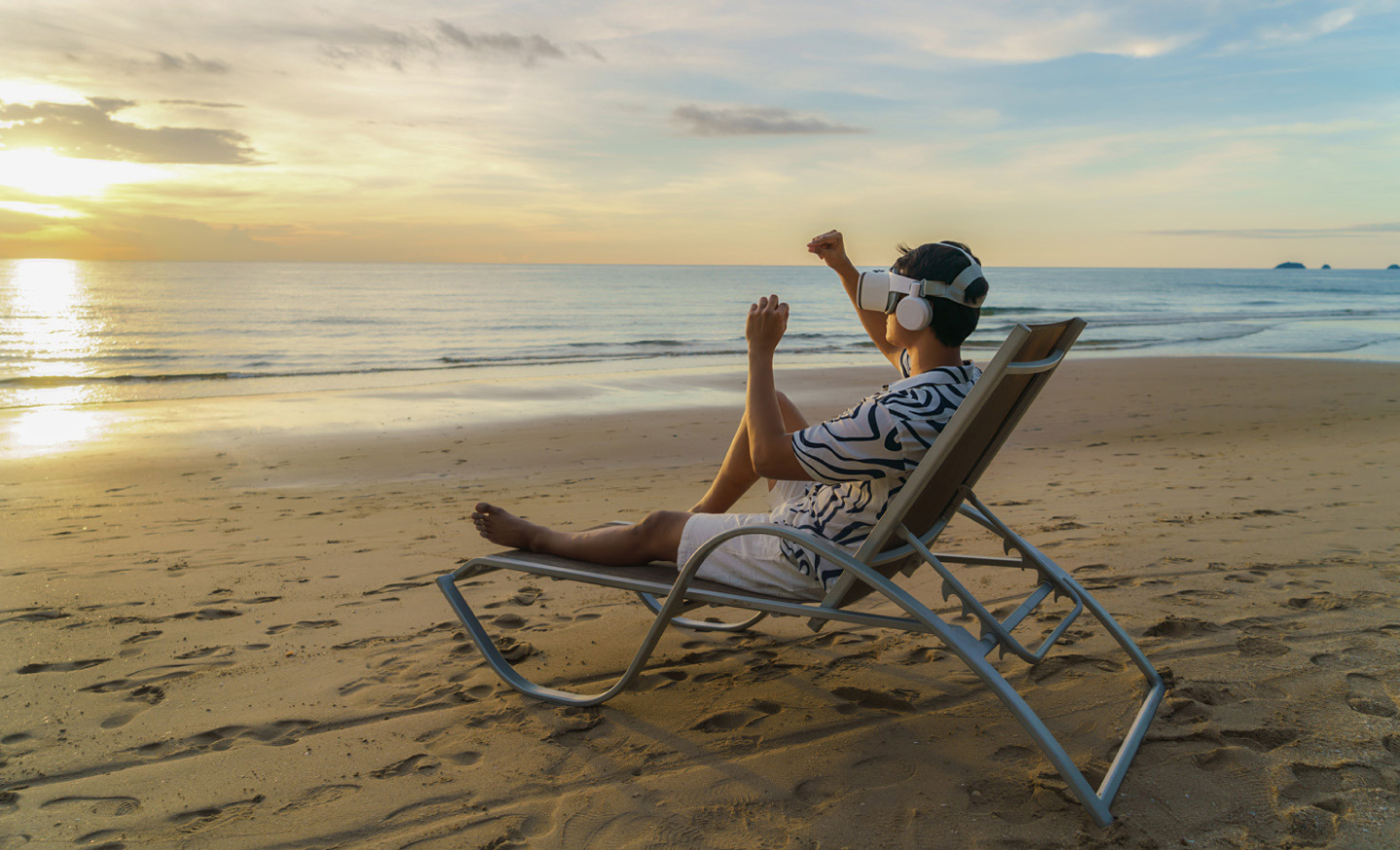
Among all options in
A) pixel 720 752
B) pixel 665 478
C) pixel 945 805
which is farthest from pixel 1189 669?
pixel 665 478

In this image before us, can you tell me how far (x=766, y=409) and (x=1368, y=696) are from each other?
2.20m

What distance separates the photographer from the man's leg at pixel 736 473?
122 inches

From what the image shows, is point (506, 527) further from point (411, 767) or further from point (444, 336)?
point (444, 336)

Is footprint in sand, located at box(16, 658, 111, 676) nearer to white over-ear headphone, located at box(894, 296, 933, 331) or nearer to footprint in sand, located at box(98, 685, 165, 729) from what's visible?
footprint in sand, located at box(98, 685, 165, 729)

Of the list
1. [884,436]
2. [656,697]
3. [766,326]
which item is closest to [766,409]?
[766,326]

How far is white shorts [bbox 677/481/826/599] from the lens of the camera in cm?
267

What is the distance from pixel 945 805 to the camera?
7.43 ft

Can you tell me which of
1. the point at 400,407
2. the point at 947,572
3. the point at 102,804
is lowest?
the point at 400,407

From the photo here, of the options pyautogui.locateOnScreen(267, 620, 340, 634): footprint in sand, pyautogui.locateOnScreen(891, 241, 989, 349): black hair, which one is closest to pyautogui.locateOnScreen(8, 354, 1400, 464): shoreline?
pyautogui.locateOnScreen(267, 620, 340, 634): footprint in sand

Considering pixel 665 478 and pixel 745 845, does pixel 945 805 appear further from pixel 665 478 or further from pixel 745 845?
pixel 665 478

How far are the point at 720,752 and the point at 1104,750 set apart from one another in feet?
3.77

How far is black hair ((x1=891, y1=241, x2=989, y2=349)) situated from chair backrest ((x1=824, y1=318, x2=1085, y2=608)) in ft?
0.69

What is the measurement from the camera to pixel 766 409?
8.26 feet

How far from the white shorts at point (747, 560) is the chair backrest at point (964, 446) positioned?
7.7 inches
